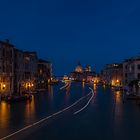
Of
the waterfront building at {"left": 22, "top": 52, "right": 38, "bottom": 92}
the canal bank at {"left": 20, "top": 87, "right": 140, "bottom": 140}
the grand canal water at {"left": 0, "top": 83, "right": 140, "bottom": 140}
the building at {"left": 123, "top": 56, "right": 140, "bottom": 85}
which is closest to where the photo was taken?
the canal bank at {"left": 20, "top": 87, "right": 140, "bottom": 140}

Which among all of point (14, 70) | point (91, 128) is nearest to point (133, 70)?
point (14, 70)

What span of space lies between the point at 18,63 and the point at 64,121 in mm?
52182

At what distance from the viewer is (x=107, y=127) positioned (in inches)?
1647

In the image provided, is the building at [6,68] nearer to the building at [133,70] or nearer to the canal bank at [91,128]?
the canal bank at [91,128]

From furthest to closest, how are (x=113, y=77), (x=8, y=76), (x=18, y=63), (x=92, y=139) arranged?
(x=113, y=77), (x=18, y=63), (x=8, y=76), (x=92, y=139)

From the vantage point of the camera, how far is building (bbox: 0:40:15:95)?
79375mm

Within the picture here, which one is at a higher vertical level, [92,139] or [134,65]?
[134,65]

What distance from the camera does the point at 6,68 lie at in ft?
272

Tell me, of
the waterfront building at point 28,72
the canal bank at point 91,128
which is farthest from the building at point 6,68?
the canal bank at point 91,128

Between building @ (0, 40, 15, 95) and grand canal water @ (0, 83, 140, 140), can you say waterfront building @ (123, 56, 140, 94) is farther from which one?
grand canal water @ (0, 83, 140, 140)

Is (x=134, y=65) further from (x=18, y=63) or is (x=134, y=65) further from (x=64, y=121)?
(x=64, y=121)

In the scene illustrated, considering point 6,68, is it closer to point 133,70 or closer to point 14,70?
point 14,70

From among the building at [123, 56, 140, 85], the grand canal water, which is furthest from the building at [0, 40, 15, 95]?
the building at [123, 56, 140, 85]

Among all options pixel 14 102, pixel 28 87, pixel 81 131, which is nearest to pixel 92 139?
pixel 81 131
